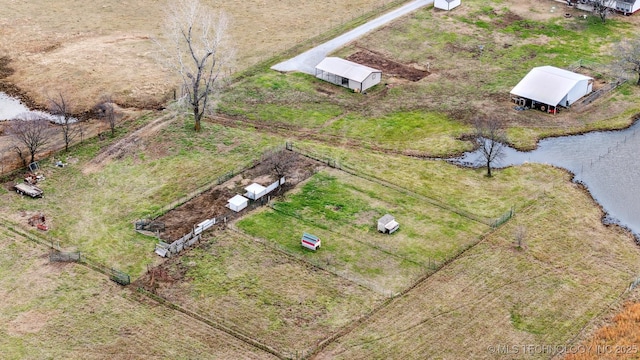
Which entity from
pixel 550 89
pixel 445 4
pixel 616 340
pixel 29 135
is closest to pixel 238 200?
pixel 29 135

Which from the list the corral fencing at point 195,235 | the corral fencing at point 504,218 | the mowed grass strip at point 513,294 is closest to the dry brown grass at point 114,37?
the corral fencing at point 195,235

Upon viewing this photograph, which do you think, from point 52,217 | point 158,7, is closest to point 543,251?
→ point 52,217

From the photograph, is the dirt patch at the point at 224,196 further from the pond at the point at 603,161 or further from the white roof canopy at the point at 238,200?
the pond at the point at 603,161

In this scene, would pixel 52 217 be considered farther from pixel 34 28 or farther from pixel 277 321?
pixel 34 28

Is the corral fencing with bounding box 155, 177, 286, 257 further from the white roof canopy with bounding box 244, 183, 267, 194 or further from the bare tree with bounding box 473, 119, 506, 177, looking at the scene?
the bare tree with bounding box 473, 119, 506, 177

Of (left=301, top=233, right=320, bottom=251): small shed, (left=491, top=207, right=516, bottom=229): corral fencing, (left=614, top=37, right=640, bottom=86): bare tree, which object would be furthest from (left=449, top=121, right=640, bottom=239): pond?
(left=301, top=233, right=320, bottom=251): small shed

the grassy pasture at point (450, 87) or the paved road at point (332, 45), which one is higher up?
the paved road at point (332, 45)
